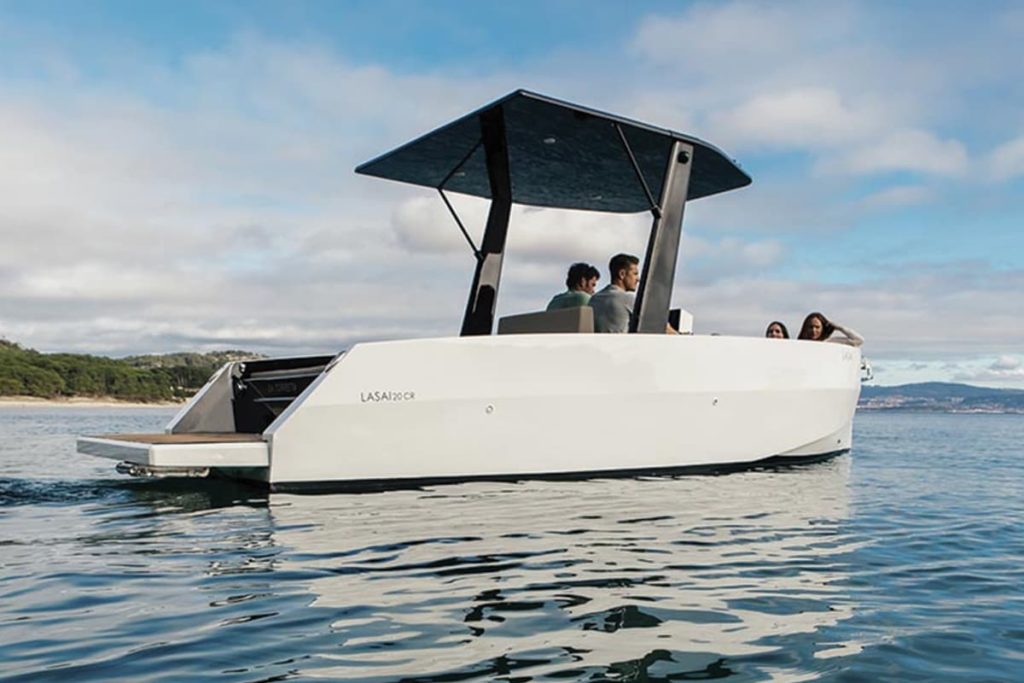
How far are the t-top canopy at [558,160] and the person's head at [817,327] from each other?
2067 millimetres

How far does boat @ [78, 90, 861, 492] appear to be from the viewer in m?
6.68

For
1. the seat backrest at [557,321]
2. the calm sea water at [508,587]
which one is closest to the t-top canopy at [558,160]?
the seat backrest at [557,321]

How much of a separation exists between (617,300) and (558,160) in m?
1.86

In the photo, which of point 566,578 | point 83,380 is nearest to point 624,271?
point 566,578

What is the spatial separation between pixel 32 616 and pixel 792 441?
7.52 metres

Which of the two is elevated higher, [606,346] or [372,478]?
[606,346]

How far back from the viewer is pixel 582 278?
870 cm

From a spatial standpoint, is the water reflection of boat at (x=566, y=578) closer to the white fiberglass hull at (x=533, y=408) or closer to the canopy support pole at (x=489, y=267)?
the white fiberglass hull at (x=533, y=408)

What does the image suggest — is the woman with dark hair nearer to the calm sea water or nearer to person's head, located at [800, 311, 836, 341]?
person's head, located at [800, 311, 836, 341]

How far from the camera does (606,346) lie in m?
7.38

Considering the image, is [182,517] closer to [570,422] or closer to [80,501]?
[80,501]

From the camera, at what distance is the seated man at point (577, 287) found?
27.9 feet

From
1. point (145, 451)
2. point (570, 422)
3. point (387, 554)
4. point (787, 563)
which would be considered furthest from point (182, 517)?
point (787, 563)

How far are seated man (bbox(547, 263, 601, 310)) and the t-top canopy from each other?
3.99 ft
